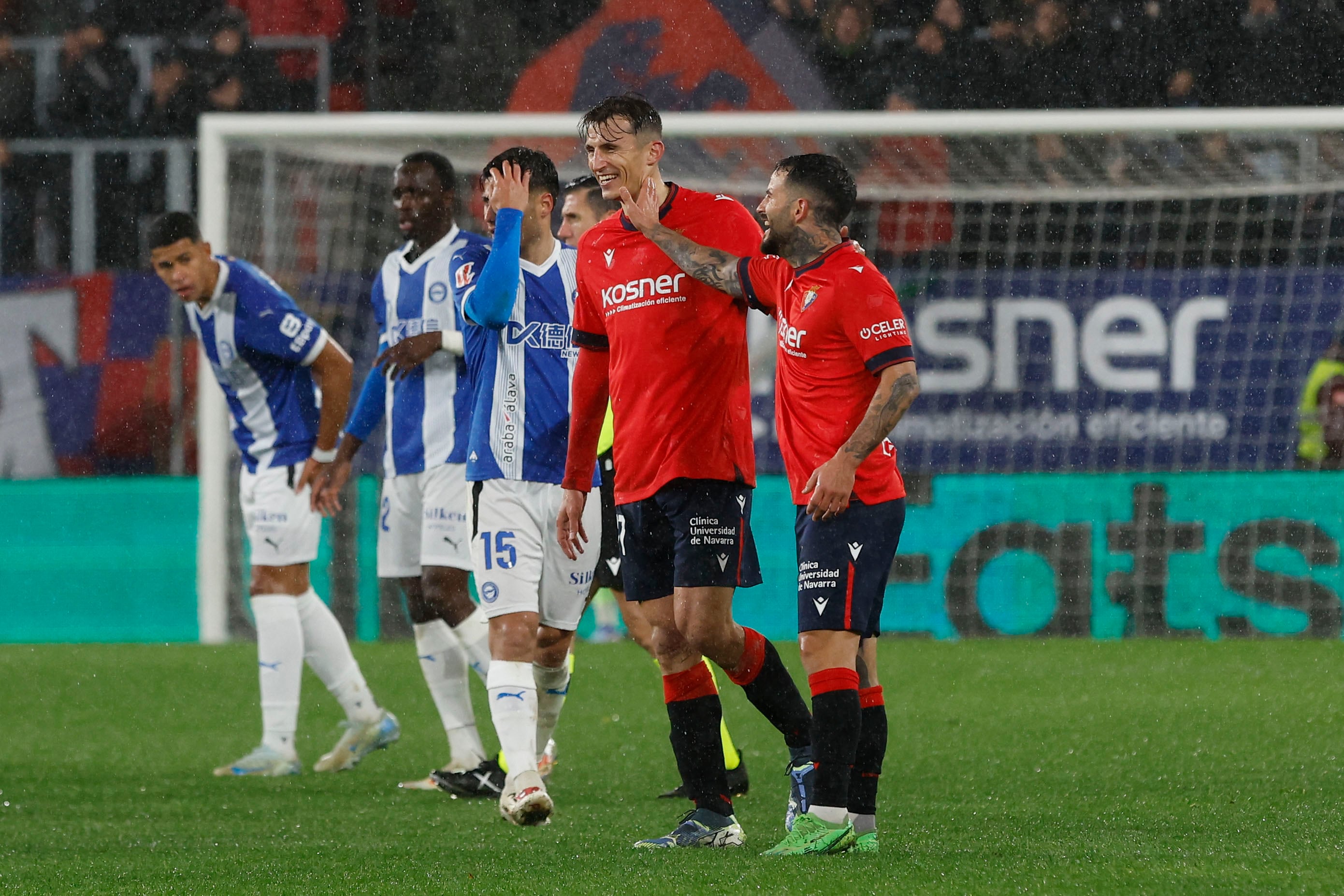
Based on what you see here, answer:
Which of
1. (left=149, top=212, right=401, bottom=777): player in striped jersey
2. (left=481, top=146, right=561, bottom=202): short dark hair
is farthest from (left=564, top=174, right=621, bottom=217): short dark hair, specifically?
(left=149, top=212, right=401, bottom=777): player in striped jersey

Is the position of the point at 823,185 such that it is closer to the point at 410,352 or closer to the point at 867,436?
the point at 867,436

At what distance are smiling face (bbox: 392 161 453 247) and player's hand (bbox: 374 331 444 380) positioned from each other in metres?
0.42

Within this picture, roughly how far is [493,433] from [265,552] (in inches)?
76.8

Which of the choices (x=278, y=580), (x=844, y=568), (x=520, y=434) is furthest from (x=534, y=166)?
(x=278, y=580)

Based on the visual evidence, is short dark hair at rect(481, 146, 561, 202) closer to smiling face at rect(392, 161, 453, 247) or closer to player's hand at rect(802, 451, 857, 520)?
smiling face at rect(392, 161, 453, 247)

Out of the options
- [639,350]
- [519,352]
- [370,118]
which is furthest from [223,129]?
[639,350]

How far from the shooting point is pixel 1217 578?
1013cm

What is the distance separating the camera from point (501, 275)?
4684 millimetres

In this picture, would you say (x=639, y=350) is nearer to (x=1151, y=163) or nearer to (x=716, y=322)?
(x=716, y=322)

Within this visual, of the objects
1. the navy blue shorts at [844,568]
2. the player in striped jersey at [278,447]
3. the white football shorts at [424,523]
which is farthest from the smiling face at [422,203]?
the navy blue shorts at [844,568]

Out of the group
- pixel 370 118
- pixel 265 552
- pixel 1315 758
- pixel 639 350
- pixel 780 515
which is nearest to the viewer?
pixel 639 350

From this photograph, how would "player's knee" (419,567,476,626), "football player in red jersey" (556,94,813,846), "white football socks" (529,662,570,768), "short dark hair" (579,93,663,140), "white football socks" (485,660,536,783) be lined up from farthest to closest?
"player's knee" (419,567,476,626), "white football socks" (529,662,570,768), "white football socks" (485,660,536,783), "short dark hair" (579,93,663,140), "football player in red jersey" (556,94,813,846)

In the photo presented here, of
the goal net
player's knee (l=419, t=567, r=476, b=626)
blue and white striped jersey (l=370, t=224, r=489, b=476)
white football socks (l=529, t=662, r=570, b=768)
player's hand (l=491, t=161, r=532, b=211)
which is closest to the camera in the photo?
player's hand (l=491, t=161, r=532, b=211)

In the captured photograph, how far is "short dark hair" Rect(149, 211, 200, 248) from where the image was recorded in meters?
6.37
